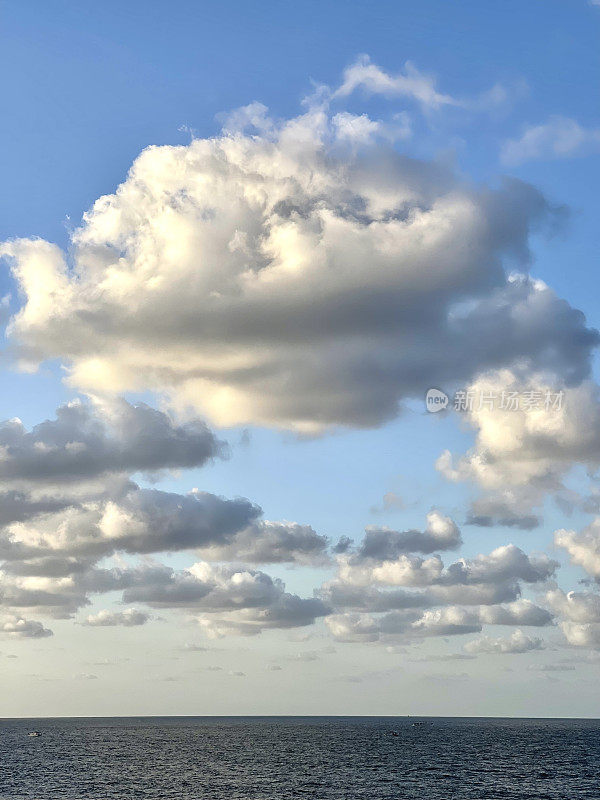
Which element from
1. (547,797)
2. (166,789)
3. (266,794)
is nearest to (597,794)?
(547,797)

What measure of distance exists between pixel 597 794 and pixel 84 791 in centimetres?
9506

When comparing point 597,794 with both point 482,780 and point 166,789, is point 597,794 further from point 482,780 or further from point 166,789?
point 166,789

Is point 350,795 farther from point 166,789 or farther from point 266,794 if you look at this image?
point 166,789

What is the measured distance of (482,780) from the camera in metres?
181

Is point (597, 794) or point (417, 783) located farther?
point (417, 783)

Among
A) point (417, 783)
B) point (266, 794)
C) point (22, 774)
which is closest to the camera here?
point (266, 794)

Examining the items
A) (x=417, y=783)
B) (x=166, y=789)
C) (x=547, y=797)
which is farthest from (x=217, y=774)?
(x=547, y=797)

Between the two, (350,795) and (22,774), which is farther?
(22,774)

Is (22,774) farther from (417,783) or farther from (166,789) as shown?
(417,783)

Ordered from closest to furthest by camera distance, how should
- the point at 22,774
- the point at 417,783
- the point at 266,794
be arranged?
the point at 266,794 < the point at 417,783 < the point at 22,774

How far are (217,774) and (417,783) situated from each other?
4759cm

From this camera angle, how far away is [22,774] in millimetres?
191375

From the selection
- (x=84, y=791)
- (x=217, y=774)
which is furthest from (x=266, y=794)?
(x=217, y=774)

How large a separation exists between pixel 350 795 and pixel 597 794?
47.4 m
